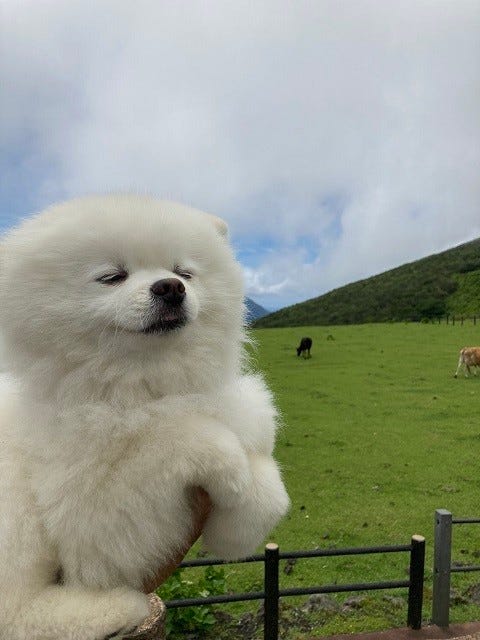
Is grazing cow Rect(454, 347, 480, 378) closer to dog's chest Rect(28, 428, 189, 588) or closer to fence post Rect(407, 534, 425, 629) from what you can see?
fence post Rect(407, 534, 425, 629)

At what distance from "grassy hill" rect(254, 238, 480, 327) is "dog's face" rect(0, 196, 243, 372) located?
32939mm

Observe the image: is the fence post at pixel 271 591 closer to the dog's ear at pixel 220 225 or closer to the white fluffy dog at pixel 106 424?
the white fluffy dog at pixel 106 424

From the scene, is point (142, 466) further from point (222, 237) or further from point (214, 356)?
point (222, 237)

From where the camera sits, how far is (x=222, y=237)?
62.1 inches

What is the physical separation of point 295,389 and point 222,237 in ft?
51.2

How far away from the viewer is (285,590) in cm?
475

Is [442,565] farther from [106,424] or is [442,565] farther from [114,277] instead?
[114,277]

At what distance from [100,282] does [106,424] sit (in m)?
0.34

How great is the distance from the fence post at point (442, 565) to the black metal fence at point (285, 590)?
254mm

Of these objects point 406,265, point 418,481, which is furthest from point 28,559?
point 406,265

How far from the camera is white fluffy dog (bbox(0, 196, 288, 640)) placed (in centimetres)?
129

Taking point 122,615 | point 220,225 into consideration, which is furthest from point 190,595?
point 220,225

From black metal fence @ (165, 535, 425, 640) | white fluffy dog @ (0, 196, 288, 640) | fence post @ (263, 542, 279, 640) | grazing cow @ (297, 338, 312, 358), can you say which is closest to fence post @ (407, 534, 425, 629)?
black metal fence @ (165, 535, 425, 640)

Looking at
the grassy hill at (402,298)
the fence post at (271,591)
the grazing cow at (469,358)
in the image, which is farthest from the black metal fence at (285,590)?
the grassy hill at (402,298)
